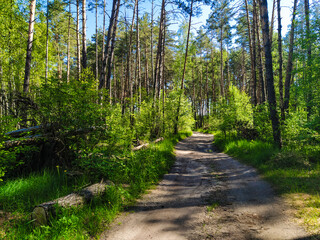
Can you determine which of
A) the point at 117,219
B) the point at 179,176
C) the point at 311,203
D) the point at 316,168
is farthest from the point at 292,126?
the point at 117,219

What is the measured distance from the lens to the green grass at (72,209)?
291cm

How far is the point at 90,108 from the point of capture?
5.25 meters

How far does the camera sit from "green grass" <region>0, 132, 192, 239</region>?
291cm

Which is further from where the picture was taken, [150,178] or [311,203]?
[150,178]

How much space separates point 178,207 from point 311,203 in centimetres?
272

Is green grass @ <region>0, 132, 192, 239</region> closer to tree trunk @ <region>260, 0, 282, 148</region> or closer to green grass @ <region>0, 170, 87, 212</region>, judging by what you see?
green grass @ <region>0, 170, 87, 212</region>

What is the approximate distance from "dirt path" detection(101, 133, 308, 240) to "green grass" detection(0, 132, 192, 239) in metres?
0.32

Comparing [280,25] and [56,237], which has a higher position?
[280,25]

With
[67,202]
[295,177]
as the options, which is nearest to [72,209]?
[67,202]

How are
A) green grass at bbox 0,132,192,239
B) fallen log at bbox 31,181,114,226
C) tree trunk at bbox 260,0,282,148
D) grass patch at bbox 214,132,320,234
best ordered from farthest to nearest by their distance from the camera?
tree trunk at bbox 260,0,282,148 < grass patch at bbox 214,132,320,234 < fallen log at bbox 31,181,114,226 < green grass at bbox 0,132,192,239

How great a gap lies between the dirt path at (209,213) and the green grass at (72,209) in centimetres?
32

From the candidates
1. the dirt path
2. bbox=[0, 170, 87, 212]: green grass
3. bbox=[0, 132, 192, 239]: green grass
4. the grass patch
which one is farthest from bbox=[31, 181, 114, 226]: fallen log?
the grass patch

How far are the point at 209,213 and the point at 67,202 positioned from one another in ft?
9.59

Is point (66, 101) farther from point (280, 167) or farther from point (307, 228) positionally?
point (280, 167)
